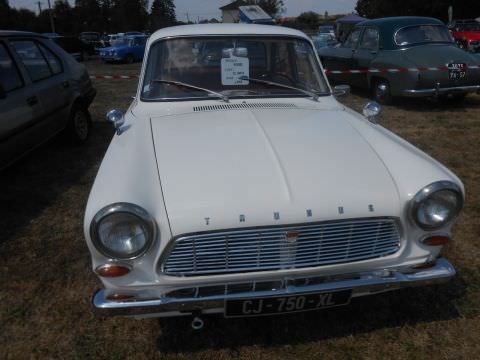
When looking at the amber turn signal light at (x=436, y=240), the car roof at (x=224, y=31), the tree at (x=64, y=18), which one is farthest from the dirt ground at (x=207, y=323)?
the tree at (x=64, y=18)

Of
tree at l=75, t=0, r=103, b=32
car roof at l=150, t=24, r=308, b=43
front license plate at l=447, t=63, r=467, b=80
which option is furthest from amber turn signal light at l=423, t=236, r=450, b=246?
tree at l=75, t=0, r=103, b=32

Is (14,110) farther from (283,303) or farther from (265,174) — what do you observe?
(283,303)

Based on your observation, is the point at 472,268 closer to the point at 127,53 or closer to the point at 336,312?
the point at 336,312

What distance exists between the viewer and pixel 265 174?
2271 millimetres

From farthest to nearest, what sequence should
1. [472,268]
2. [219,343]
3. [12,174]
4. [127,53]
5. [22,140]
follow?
[127,53]
[12,174]
[22,140]
[472,268]
[219,343]

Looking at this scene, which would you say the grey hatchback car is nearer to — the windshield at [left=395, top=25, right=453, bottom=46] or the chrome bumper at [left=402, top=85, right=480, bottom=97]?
the chrome bumper at [left=402, top=85, right=480, bottom=97]

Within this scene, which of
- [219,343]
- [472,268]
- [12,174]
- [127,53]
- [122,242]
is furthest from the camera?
[127,53]

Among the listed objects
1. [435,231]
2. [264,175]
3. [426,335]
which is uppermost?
[264,175]

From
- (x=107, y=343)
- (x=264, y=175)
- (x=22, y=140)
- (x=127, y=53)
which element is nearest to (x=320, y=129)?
(x=264, y=175)

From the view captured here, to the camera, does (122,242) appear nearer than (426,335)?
Yes

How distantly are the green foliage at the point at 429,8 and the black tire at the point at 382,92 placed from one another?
118 feet

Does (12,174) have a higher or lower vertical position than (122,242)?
lower

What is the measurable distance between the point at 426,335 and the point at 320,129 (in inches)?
56.1

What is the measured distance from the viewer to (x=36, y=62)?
5223 millimetres
